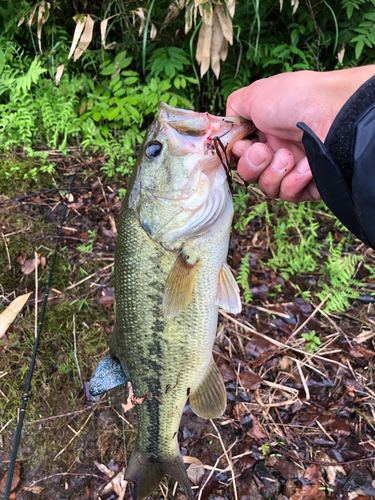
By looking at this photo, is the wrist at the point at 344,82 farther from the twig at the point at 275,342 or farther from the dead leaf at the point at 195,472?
the dead leaf at the point at 195,472

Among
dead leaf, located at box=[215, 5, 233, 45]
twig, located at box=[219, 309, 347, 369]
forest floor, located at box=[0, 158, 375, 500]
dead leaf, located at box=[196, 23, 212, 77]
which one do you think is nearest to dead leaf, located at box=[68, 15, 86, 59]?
dead leaf, located at box=[196, 23, 212, 77]

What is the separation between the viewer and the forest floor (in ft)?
7.89

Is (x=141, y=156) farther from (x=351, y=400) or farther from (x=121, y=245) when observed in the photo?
(x=351, y=400)

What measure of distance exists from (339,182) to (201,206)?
0.66m

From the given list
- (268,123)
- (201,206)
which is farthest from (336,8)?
(201,206)

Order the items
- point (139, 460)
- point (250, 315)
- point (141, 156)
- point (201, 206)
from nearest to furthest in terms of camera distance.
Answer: point (201, 206) → point (141, 156) → point (139, 460) → point (250, 315)

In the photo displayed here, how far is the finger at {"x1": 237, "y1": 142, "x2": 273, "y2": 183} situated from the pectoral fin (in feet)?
3.93

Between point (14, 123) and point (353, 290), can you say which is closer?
point (353, 290)

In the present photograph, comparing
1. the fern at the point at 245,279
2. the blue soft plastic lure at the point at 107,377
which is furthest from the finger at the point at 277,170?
the blue soft plastic lure at the point at 107,377

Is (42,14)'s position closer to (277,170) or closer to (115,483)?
(277,170)

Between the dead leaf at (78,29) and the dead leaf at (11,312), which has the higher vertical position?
the dead leaf at (78,29)

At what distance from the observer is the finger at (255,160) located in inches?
69.5

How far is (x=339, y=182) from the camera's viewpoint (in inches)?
55.1

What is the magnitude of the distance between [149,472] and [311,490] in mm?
1315
